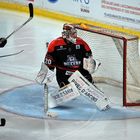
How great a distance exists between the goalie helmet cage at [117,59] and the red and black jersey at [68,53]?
37 cm

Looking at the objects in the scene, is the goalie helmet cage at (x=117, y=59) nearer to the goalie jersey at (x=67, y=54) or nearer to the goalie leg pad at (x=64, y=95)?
the goalie jersey at (x=67, y=54)

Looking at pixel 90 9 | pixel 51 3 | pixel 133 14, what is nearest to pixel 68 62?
pixel 133 14

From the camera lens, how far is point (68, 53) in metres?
5.92

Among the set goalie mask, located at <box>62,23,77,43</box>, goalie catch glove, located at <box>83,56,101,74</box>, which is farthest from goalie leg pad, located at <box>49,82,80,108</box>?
goalie mask, located at <box>62,23,77,43</box>

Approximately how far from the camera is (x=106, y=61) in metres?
6.40

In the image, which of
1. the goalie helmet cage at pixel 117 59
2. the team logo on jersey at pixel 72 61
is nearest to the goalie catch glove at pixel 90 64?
the team logo on jersey at pixel 72 61

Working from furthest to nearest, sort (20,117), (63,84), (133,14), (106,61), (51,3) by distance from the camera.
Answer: (51,3)
(133,14)
(106,61)
(63,84)
(20,117)

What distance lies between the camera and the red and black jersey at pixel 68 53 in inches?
232

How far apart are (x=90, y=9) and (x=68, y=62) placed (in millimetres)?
3684

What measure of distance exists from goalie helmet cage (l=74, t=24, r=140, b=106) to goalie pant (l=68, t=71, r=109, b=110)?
0.26 m

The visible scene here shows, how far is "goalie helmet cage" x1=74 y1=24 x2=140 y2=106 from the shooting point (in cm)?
594

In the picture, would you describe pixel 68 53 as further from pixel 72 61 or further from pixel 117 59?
pixel 117 59

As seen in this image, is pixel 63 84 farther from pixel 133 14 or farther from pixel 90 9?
pixel 90 9

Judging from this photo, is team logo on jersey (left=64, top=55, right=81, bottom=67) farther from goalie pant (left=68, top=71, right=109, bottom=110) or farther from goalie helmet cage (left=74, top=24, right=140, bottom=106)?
goalie helmet cage (left=74, top=24, right=140, bottom=106)
